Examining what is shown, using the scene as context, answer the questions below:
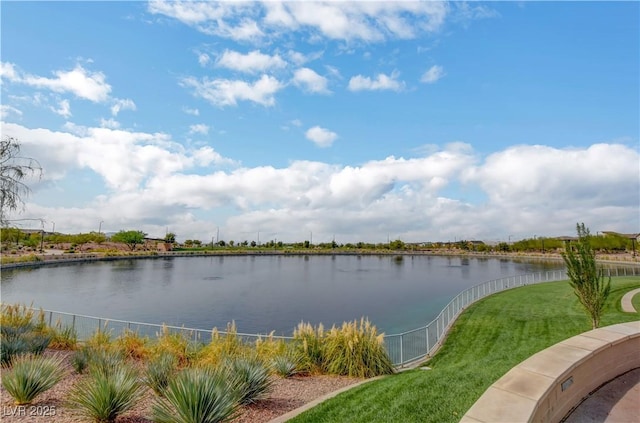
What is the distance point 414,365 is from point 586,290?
6.51 metres

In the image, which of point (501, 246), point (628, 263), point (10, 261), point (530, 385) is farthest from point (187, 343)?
point (501, 246)

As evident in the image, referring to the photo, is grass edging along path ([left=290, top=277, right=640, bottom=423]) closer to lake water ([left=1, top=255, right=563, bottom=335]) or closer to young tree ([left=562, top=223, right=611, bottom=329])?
young tree ([left=562, top=223, right=611, bottom=329])

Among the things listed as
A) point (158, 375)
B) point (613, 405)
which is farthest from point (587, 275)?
point (158, 375)

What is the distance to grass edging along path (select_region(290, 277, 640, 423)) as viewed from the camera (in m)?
5.79

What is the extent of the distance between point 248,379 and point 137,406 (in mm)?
1938

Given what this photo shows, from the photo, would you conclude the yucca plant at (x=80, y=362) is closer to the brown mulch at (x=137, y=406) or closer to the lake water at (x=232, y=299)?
the brown mulch at (x=137, y=406)

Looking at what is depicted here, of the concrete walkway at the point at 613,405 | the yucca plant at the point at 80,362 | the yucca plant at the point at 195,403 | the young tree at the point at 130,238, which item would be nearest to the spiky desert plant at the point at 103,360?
the yucca plant at the point at 80,362

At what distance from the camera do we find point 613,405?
490 cm

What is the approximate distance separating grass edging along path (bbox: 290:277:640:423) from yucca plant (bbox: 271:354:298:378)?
2.12 meters

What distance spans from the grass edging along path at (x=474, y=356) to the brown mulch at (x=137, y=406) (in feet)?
2.77

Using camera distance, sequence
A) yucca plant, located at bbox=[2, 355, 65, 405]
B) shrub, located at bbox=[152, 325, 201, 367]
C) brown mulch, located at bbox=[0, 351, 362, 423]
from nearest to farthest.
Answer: brown mulch, located at bbox=[0, 351, 362, 423], yucca plant, located at bbox=[2, 355, 65, 405], shrub, located at bbox=[152, 325, 201, 367]

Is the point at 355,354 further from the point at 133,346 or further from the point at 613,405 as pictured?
the point at 133,346

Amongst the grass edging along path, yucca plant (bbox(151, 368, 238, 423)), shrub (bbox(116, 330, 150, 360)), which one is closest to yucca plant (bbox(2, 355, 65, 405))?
yucca plant (bbox(151, 368, 238, 423))

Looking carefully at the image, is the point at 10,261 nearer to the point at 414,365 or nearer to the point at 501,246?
the point at 414,365
